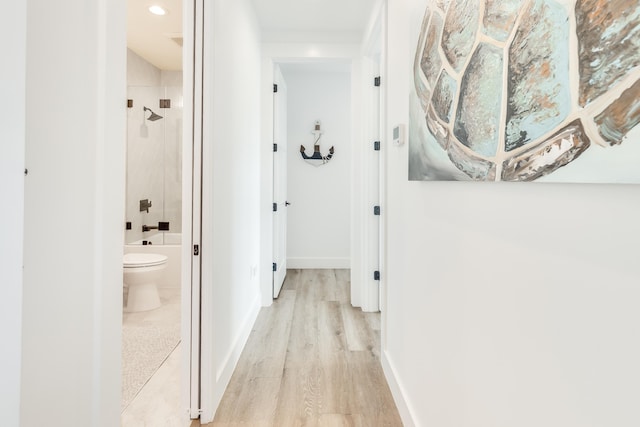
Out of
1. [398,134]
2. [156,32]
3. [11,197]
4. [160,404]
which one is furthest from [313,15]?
[11,197]

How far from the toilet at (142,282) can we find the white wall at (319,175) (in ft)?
6.96

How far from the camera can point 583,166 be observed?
62cm

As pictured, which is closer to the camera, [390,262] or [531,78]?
[531,78]

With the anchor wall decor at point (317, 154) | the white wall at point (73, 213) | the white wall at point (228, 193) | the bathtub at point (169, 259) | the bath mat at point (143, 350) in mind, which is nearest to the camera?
the white wall at point (73, 213)

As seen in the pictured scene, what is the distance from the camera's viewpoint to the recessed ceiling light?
3.18 metres

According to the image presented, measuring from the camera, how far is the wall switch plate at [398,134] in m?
1.91

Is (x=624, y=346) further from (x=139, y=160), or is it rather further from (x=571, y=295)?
(x=139, y=160)

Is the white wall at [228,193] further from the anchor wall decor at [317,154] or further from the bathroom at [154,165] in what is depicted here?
the anchor wall decor at [317,154]

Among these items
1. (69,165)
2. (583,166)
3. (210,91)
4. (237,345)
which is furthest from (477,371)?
(237,345)

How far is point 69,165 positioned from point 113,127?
169 millimetres

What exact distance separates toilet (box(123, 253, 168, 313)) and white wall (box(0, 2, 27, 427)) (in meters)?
2.93

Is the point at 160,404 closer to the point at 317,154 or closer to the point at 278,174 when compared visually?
the point at 278,174

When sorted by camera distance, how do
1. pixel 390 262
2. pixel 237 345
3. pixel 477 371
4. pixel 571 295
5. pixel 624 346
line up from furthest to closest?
pixel 237 345, pixel 390 262, pixel 477 371, pixel 571 295, pixel 624 346

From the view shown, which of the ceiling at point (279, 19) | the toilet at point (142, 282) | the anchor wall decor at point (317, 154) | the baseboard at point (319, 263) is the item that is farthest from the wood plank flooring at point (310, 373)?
the ceiling at point (279, 19)
